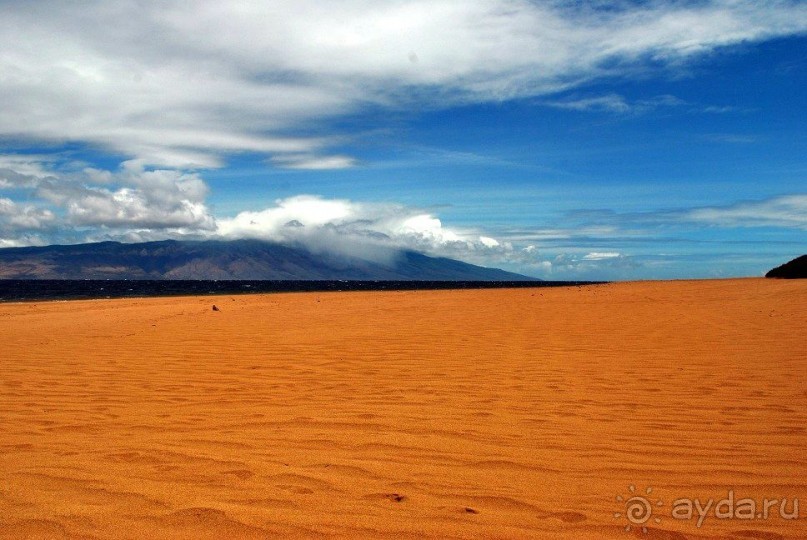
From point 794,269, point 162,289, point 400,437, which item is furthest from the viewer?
point 162,289

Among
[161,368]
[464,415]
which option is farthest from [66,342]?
[464,415]

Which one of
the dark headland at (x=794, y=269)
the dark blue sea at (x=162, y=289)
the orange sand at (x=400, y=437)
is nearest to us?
the orange sand at (x=400, y=437)

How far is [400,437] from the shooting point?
434 centimetres

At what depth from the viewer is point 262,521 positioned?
2932 mm

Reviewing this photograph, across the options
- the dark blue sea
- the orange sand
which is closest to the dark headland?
the orange sand

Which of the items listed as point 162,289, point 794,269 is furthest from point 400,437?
point 162,289

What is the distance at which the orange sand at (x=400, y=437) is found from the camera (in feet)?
9.80

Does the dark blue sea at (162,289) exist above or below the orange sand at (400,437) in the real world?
above

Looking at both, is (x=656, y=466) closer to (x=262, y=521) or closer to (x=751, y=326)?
(x=262, y=521)

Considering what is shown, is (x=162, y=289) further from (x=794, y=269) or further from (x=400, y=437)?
(x=400, y=437)

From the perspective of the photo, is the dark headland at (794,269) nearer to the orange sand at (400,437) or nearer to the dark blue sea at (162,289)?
the orange sand at (400,437)

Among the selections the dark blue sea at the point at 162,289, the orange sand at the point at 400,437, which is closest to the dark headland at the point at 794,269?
the orange sand at the point at 400,437

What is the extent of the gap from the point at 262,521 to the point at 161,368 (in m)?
5.41

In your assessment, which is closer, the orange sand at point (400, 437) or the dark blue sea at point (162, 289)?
the orange sand at point (400, 437)
